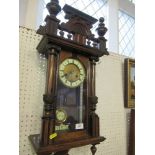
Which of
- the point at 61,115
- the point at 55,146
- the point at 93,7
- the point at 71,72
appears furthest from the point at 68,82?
the point at 93,7

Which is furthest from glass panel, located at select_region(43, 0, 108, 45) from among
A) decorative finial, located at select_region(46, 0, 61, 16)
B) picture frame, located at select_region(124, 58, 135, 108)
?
decorative finial, located at select_region(46, 0, 61, 16)

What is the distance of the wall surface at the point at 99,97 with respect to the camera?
31.5 inches

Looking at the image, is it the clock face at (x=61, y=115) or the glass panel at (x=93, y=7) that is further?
the glass panel at (x=93, y=7)

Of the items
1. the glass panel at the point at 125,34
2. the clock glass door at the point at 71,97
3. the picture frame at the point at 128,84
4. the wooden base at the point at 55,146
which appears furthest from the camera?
the glass panel at the point at 125,34

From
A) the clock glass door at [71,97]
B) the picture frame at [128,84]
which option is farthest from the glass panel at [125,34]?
the clock glass door at [71,97]

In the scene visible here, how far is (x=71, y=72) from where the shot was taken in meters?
0.81

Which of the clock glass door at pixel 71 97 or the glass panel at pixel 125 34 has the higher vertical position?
the glass panel at pixel 125 34

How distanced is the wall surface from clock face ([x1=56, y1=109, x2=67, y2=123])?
0.44 ft

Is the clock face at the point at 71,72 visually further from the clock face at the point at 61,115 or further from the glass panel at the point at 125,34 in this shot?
the glass panel at the point at 125,34

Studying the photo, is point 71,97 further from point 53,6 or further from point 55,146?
point 53,6

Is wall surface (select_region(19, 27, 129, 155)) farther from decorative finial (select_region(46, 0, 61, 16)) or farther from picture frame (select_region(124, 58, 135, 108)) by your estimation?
decorative finial (select_region(46, 0, 61, 16))
